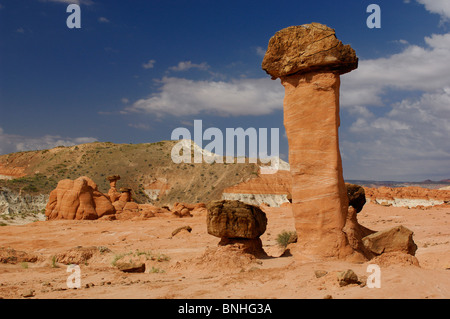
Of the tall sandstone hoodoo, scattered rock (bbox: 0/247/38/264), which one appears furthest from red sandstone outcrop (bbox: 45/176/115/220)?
the tall sandstone hoodoo

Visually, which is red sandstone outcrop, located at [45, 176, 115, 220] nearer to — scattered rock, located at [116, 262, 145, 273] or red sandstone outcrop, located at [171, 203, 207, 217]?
red sandstone outcrop, located at [171, 203, 207, 217]

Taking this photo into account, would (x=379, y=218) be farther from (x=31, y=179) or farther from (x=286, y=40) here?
(x=31, y=179)

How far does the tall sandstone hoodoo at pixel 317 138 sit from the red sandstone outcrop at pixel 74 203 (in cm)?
2127

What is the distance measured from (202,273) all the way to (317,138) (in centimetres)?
457

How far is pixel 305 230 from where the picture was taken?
908 cm

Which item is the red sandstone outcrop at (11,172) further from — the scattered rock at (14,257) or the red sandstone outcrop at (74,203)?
the scattered rock at (14,257)

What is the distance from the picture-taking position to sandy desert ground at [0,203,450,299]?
596 cm

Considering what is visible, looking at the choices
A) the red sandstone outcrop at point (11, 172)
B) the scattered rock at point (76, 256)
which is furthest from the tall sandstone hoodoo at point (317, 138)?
the red sandstone outcrop at point (11, 172)

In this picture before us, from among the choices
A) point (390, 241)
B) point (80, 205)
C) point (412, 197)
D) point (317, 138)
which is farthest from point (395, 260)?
point (412, 197)

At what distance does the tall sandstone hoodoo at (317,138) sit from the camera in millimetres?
8812

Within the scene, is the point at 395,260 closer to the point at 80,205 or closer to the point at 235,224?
the point at 235,224
